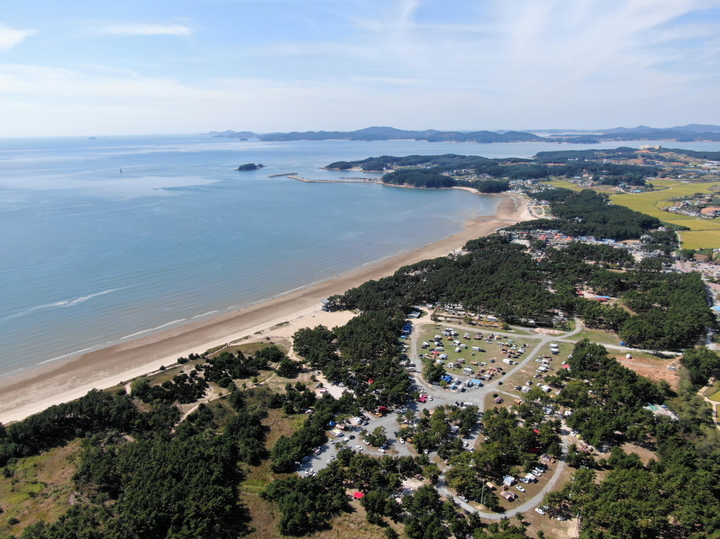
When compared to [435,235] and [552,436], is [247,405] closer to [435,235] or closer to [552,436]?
[552,436]

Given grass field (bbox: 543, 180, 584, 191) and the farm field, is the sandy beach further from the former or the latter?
grass field (bbox: 543, 180, 584, 191)

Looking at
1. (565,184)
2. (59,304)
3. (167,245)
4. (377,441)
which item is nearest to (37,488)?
(377,441)

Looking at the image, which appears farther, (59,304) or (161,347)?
(59,304)

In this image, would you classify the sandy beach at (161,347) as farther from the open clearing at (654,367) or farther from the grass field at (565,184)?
the grass field at (565,184)

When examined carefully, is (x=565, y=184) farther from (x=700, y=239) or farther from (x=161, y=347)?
(x=161, y=347)

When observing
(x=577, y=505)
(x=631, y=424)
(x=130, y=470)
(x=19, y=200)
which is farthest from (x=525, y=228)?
(x=19, y=200)

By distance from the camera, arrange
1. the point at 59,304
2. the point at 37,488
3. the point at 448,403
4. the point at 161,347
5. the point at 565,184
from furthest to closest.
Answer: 1. the point at 565,184
2. the point at 59,304
3. the point at 161,347
4. the point at 448,403
5. the point at 37,488

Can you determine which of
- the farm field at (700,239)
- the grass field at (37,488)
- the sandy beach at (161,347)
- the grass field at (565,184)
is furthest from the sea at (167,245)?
the farm field at (700,239)
